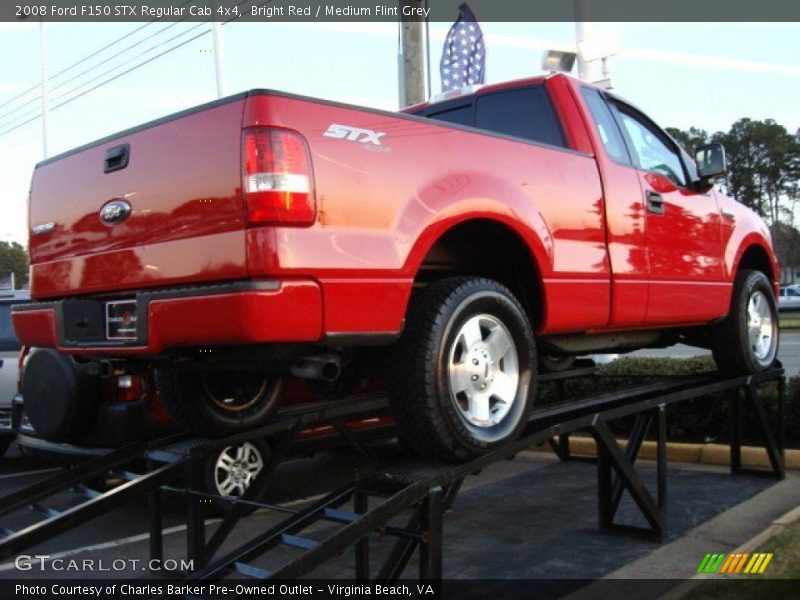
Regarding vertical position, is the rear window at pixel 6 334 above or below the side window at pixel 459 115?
below

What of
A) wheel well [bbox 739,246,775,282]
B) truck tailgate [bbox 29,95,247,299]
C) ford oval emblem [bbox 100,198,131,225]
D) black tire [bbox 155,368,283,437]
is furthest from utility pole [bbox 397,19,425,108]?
ford oval emblem [bbox 100,198,131,225]

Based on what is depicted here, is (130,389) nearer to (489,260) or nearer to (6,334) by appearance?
(489,260)

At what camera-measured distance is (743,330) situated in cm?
561

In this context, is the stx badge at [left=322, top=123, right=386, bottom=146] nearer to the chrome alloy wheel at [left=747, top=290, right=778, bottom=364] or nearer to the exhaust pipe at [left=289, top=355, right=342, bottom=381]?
the exhaust pipe at [left=289, top=355, right=342, bottom=381]

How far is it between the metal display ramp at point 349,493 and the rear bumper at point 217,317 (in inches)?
28.5

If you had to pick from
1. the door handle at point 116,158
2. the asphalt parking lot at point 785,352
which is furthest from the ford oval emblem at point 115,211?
the asphalt parking lot at point 785,352

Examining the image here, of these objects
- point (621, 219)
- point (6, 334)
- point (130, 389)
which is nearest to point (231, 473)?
point (130, 389)

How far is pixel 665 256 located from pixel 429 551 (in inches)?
92.3

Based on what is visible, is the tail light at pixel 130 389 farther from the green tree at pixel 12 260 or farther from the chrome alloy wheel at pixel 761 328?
the green tree at pixel 12 260

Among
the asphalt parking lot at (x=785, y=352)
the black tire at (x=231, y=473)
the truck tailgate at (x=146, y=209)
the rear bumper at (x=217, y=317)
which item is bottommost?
the asphalt parking lot at (x=785, y=352)

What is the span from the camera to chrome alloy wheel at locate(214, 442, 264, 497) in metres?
5.42

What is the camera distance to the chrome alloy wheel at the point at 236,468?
542 cm

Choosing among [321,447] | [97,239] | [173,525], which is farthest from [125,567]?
[97,239]

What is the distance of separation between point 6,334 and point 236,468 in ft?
14.2
